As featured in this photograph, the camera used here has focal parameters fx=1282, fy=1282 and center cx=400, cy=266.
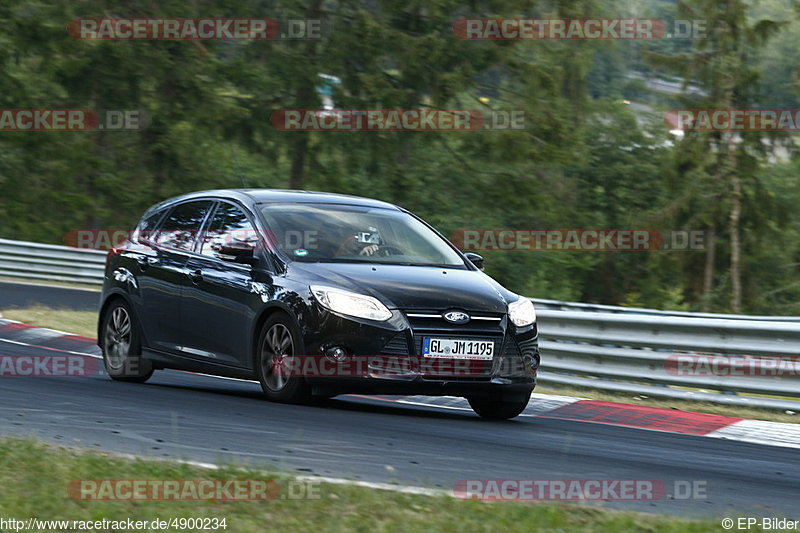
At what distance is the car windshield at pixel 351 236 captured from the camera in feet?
30.8

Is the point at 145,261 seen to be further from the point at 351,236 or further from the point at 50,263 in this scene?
the point at 50,263

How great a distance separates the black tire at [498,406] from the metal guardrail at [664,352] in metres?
2.45

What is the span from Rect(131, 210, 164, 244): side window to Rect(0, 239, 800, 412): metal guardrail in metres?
4.16

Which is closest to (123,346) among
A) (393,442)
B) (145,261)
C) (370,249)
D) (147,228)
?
(145,261)

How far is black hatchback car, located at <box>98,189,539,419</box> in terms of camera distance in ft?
28.3

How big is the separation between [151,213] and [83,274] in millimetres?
16270

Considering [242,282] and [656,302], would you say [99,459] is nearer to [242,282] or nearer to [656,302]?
[242,282]

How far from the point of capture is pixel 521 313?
922 centimetres

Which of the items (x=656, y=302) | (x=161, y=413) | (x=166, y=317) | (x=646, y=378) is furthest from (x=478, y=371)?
(x=656, y=302)

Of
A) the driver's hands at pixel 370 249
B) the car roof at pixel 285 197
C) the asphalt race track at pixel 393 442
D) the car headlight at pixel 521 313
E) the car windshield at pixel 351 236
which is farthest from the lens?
the car roof at pixel 285 197

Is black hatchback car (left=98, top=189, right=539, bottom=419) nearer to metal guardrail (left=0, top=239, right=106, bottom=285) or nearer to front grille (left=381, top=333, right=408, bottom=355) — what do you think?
front grille (left=381, top=333, right=408, bottom=355)

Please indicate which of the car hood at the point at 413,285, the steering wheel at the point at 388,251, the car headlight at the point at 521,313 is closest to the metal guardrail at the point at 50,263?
the steering wheel at the point at 388,251

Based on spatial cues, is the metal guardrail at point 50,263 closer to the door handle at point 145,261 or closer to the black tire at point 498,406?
the door handle at point 145,261

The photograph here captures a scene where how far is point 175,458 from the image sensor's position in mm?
6266
